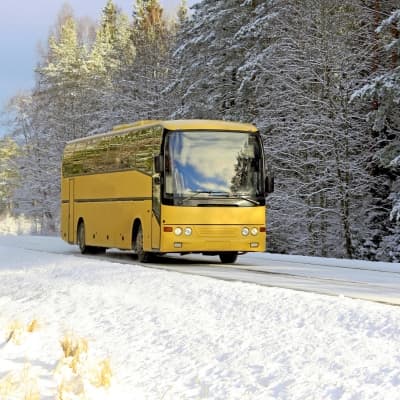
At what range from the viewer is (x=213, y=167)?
747 inches

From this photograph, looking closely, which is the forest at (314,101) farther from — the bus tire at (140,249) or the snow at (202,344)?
the snow at (202,344)

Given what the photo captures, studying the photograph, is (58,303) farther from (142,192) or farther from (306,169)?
(306,169)

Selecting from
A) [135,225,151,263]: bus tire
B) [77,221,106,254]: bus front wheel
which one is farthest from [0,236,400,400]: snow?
[77,221,106,254]: bus front wheel

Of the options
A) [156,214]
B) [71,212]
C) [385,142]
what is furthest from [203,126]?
[385,142]

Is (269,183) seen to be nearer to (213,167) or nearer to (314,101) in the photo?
(213,167)

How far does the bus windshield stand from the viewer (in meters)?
18.8

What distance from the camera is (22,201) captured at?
63625 mm

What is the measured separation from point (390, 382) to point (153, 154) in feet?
44.6

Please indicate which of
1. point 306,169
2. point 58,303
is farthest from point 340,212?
point 58,303

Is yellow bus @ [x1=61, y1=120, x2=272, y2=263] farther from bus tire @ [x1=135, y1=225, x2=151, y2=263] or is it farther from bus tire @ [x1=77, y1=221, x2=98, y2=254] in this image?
bus tire @ [x1=77, y1=221, x2=98, y2=254]

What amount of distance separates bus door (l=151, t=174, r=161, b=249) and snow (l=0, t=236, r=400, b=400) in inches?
257

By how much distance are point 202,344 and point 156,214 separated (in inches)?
430

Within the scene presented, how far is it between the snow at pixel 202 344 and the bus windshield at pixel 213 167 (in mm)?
6508

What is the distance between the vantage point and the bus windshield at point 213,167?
1881 centimetres
